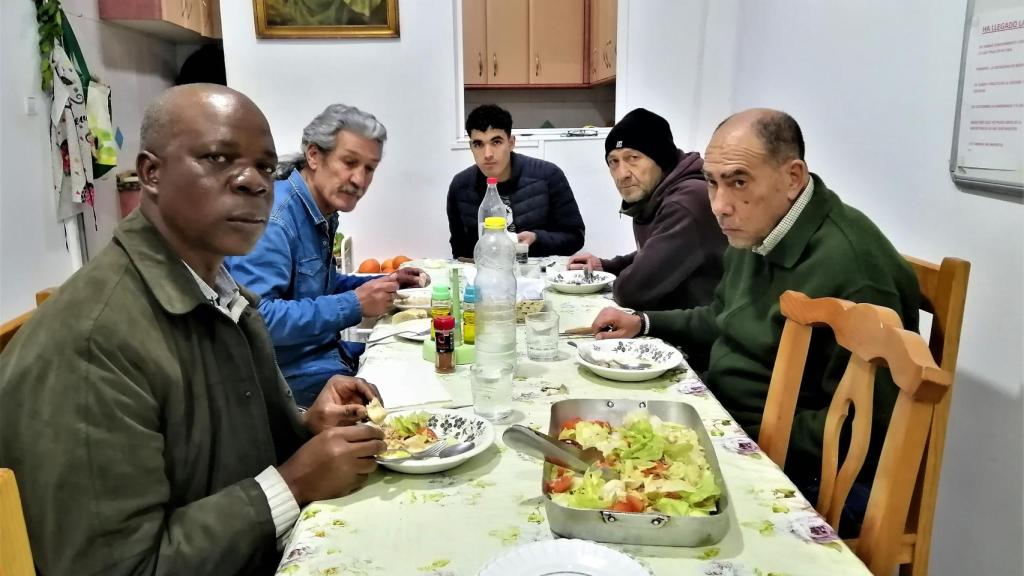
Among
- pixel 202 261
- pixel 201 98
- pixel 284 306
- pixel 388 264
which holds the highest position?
pixel 201 98

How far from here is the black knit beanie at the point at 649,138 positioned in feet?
7.87

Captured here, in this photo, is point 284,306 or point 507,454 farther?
point 284,306

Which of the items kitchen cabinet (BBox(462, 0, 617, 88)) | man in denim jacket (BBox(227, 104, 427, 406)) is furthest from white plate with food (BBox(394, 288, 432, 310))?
kitchen cabinet (BBox(462, 0, 617, 88))

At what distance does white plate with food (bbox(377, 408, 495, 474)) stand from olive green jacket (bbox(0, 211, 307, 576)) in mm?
220

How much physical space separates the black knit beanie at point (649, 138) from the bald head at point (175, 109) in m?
1.63

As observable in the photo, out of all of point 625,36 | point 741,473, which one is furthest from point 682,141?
point 741,473

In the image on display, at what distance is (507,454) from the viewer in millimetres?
1184

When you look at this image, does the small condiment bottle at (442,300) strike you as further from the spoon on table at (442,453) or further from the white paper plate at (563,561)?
the white paper plate at (563,561)

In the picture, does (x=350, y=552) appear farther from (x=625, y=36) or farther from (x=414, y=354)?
(x=625, y=36)

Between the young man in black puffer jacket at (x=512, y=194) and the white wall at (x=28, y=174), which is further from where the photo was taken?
the young man in black puffer jacket at (x=512, y=194)

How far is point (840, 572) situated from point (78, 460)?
95 cm

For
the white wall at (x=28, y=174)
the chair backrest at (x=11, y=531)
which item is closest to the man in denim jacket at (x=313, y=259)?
the white wall at (x=28, y=174)

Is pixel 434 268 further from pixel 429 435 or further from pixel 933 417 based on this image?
pixel 933 417

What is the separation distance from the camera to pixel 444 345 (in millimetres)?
1567
